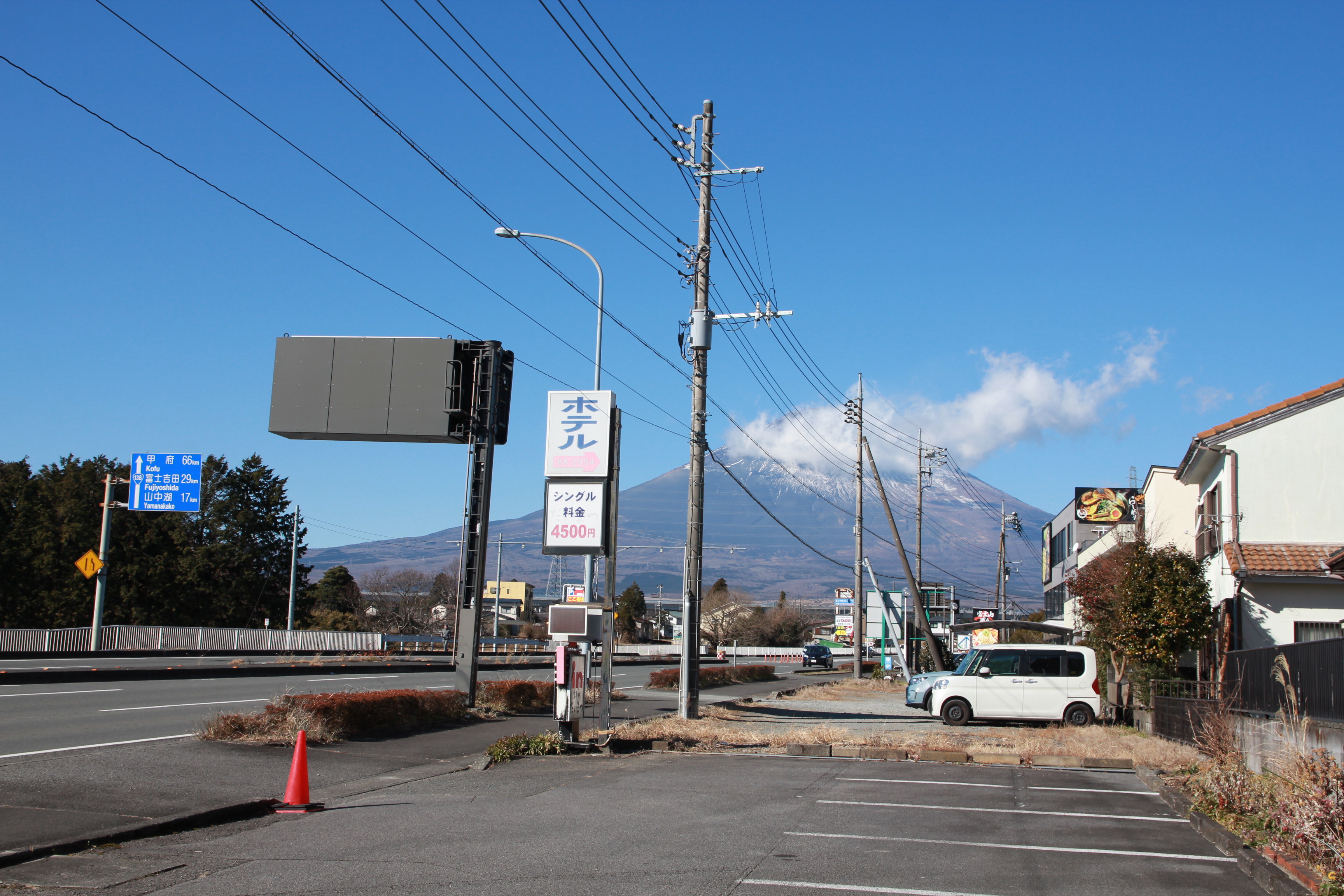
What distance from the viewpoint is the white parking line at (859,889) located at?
7.02 m

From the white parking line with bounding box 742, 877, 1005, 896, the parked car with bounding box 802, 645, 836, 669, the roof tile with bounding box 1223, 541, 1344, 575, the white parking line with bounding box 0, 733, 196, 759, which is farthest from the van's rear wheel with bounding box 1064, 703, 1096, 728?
the parked car with bounding box 802, 645, 836, 669

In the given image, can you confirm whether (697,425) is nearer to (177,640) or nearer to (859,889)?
(859,889)

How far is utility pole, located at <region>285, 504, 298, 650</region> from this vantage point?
55.8 metres

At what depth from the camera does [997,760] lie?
1529 cm

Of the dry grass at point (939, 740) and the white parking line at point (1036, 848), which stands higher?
the white parking line at point (1036, 848)

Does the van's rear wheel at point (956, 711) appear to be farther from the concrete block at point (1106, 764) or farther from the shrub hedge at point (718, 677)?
the shrub hedge at point (718, 677)

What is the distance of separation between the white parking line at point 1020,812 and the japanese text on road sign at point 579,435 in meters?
8.08

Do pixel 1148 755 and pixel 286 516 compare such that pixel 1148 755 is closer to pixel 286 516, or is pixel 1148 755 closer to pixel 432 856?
pixel 432 856

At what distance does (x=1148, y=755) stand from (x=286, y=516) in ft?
233

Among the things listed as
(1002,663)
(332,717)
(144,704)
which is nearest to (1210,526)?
(1002,663)

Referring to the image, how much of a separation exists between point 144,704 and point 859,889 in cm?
1509

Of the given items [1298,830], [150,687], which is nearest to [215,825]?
[1298,830]

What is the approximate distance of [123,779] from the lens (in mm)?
10586

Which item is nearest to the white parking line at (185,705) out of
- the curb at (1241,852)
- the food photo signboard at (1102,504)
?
the curb at (1241,852)
